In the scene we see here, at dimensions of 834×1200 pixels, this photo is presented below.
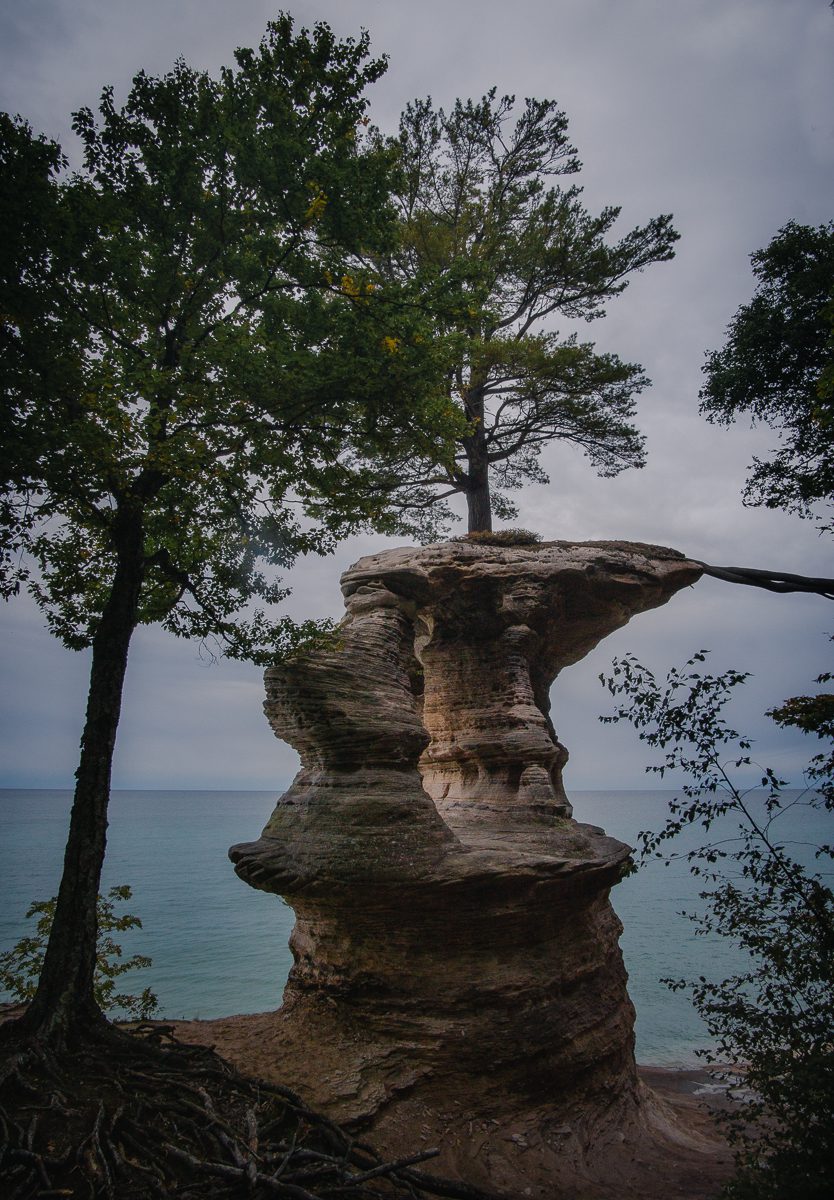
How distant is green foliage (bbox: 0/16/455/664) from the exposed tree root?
4.78 meters

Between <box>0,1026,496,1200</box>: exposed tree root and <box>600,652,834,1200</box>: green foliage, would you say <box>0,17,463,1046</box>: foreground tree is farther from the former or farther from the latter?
<box>600,652,834,1200</box>: green foliage

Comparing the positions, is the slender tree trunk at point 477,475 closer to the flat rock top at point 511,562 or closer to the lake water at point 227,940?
the flat rock top at point 511,562

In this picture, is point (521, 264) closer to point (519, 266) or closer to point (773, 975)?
point (519, 266)

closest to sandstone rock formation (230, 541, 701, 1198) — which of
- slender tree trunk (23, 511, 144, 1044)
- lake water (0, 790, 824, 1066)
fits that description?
slender tree trunk (23, 511, 144, 1044)

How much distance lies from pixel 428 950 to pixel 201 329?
374 inches

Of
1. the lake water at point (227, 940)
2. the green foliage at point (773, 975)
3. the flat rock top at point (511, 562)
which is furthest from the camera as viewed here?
the lake water at point (227, 940)

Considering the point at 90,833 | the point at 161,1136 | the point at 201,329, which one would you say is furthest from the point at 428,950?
the point at 201,329

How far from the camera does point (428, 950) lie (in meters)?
9.38

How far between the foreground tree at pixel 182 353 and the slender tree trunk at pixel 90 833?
22 millimetres

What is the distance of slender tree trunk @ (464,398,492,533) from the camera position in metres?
15.2

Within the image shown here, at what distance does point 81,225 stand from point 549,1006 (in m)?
12.3

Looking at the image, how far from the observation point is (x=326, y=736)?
9664 mm

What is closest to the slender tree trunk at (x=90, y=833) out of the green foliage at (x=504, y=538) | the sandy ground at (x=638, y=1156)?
the sandy ground at (x=638, y=1156)

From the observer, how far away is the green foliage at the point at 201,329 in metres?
6.62
